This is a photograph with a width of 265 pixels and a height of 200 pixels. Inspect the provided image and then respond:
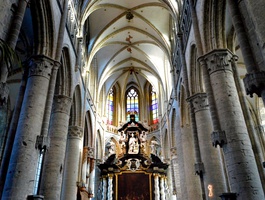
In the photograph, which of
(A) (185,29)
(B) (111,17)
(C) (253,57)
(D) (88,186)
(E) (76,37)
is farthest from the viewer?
(B) (111,17)

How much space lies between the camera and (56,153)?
39.2 feet

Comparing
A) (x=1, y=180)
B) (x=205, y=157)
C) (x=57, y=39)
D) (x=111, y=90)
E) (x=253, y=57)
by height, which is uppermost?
(x=111, y=90)

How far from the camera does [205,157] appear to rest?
37.5 feet

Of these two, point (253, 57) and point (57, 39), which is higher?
point (57, 39)

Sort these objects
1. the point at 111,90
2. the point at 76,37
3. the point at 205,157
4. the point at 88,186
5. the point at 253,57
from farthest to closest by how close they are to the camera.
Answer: the point at 111,90 < the point at 88,186 < the point at 76,37 < the point at 205,157 < the point at 253,57

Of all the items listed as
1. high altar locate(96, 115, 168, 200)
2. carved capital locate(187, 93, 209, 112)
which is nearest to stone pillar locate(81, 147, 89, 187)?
high altar locate(96, 115, 168, 200)

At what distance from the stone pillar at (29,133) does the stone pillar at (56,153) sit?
2.65 meters

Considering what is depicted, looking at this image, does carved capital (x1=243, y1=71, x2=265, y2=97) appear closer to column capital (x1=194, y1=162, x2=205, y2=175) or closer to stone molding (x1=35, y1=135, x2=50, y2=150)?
column capital (x1=194, y1=162, x2=205, y2=175)

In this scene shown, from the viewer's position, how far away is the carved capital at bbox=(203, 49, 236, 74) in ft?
31.6

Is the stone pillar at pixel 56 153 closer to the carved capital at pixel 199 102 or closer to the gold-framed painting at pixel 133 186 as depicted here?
the carved capital at pixel 199 102

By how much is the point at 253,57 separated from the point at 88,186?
16611 millimetres

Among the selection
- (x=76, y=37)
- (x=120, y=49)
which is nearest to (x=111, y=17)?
(x=120, y=49)

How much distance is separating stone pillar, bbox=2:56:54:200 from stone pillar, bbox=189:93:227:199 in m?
6.83

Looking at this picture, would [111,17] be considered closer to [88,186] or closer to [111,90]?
[111,90]
